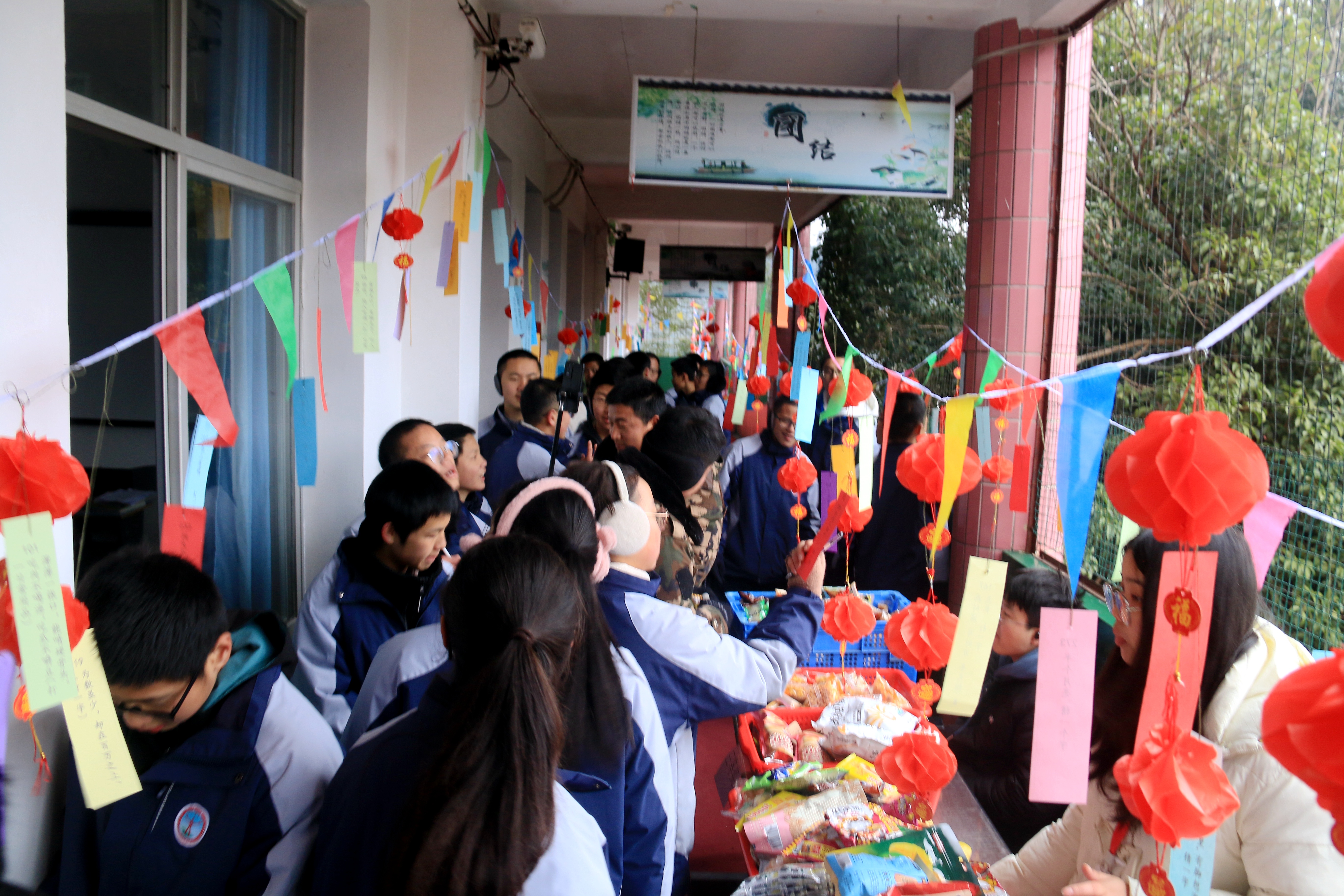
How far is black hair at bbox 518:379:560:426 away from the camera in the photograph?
363 centimetres

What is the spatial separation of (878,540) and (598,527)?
2.54 meters

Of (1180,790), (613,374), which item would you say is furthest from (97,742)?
(613,374)

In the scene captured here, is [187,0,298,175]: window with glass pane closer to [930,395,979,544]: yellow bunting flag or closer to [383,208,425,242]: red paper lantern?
[383,208,425,242]: red paper lantern

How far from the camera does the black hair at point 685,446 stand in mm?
2533

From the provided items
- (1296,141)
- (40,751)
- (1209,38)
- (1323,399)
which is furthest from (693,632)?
(1209,38)

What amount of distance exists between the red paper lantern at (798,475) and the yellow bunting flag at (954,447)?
1.37m

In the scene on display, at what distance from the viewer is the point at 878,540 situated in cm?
385

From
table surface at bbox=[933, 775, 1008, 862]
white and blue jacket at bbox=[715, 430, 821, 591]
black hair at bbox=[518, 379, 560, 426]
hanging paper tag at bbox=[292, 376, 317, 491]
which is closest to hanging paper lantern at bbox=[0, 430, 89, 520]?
hanging paper tag at bbox=[292, 376, 317, 491]

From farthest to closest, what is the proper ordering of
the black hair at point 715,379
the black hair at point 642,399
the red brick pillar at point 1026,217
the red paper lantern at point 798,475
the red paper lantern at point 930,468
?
1. the black hair at point 715,379
2. the red brick pillar at point 1026,217
3. the black hair at point 642,399
4. the red paper lantern at point 798,475
5. the red paper lantern at point 930,468

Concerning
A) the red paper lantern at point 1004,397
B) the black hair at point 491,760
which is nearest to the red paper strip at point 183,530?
the black hair at point 491,760

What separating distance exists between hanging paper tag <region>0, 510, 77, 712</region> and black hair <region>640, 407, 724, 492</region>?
5.38 feet

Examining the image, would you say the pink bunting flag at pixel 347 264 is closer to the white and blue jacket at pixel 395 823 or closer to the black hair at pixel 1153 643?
the white and blue jacket at pixel 395 823

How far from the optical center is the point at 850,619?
2021mm

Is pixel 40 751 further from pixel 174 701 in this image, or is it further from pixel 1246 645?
pixel 1246 645
